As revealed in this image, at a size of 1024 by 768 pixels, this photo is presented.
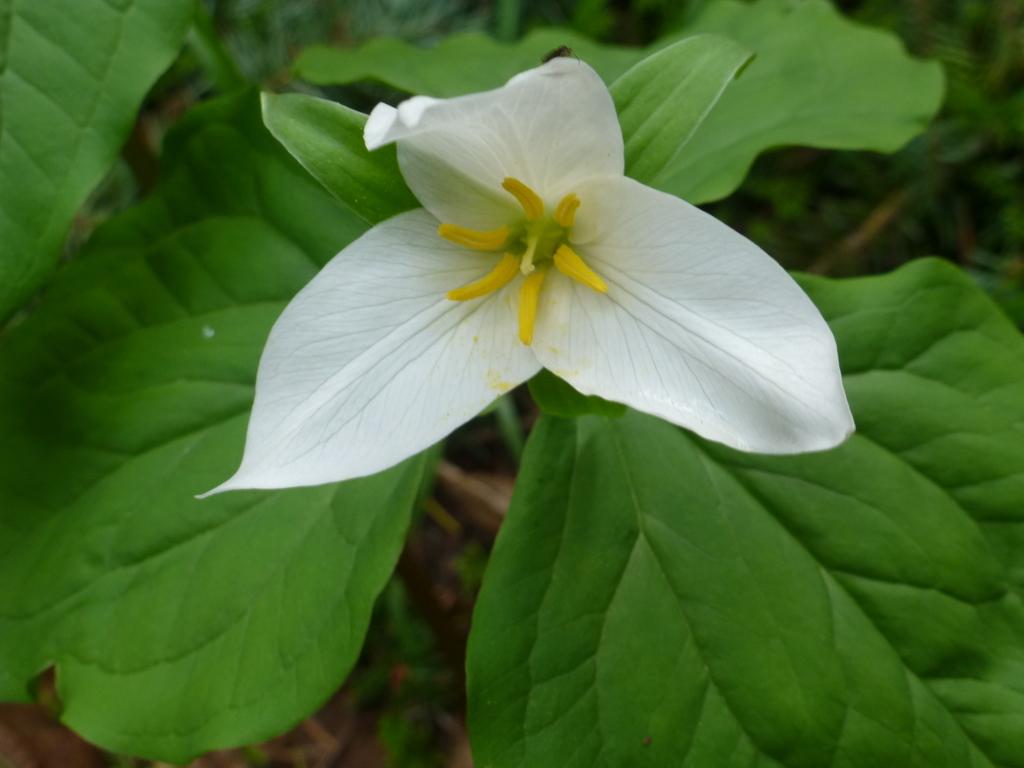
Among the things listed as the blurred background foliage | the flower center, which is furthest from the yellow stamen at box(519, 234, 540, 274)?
the blurred background foliage

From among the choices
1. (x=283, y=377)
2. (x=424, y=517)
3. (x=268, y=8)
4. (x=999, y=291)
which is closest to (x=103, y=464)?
(x=283, y=377)

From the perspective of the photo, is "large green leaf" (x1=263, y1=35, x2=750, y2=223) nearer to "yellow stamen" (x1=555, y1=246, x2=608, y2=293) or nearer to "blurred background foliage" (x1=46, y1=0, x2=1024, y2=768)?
"yellow stamen" (x1=555, y1=246, x2=608, y2=293)

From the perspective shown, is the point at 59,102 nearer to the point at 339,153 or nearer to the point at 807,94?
the point at 339,153

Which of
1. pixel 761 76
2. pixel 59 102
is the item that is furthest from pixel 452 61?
pixel 59 102

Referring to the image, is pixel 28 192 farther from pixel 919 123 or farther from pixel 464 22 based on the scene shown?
pixel 919 123

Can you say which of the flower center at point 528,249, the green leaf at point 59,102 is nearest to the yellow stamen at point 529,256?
the flower center at point 528,249

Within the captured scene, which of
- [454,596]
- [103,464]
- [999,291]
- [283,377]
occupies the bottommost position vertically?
[454,596]
